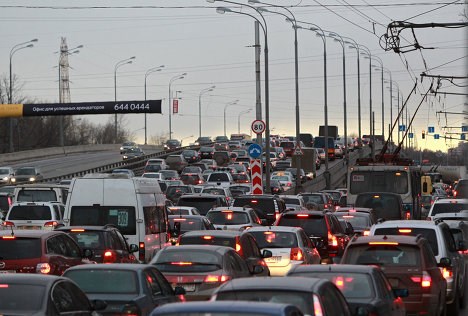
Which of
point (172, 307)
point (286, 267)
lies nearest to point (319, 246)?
point (286, 267)

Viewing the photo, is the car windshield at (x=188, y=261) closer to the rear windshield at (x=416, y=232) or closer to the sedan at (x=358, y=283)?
the sedan at (x=358, y=283)

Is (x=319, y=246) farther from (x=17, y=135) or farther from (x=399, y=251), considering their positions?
(x=17, y=135)

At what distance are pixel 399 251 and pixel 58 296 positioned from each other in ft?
22.0

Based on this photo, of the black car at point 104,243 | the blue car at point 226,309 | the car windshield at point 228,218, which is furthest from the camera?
the car windshield at point 228,218

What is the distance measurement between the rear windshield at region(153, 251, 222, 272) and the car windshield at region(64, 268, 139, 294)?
2422 millimetres

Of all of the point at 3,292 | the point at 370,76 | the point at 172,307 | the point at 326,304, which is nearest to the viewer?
the point at 172,307

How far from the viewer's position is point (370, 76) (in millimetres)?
91250

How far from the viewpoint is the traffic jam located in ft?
40.3

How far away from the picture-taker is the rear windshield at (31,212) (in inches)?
1251

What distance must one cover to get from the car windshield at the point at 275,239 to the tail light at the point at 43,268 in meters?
6.24

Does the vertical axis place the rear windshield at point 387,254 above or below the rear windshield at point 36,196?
below

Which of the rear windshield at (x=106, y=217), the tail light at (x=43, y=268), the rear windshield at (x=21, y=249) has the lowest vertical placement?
the tail light at (x=43, y=268)

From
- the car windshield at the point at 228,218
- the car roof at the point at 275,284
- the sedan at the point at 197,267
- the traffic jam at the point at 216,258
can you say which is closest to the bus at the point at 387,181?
the traffic jam at the point at 216,258

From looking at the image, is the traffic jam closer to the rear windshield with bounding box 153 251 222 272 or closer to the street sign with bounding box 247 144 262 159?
the rear windshield with bounding box 153 251 222 272
